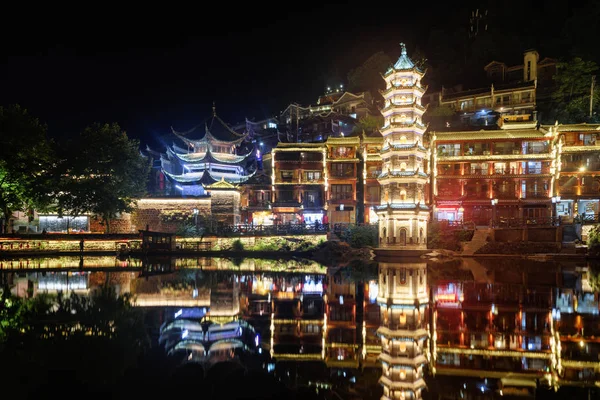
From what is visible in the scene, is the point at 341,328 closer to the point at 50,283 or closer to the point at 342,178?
the point at 50,283

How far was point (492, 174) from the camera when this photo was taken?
1837 inches

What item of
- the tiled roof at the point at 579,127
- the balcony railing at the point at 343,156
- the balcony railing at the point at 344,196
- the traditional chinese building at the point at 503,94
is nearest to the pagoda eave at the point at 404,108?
the balcony railing at the point at 343,156

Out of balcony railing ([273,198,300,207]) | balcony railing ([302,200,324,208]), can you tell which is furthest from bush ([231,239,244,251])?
balcony railing ([302,200,324,208])

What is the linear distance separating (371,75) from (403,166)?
40.6 meters

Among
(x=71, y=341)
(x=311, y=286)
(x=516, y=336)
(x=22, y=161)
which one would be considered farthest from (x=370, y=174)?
(x=71, y=341)

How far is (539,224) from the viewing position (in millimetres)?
38844

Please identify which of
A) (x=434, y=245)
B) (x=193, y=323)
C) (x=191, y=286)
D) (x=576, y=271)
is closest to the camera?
(x=193, y=323)

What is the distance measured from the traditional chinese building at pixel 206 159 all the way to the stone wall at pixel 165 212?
16.1ft

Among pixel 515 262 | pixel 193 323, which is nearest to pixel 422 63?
pixel 515 262

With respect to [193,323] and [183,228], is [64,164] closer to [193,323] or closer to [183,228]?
[183,228]

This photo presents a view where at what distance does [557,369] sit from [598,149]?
4405cm

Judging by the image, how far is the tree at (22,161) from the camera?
122 feet

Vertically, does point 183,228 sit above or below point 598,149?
below

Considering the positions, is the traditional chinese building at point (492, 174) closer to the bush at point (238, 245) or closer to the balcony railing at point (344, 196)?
the balcony railing at point (344, 196)
